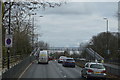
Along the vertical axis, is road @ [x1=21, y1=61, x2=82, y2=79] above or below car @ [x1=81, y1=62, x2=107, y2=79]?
below

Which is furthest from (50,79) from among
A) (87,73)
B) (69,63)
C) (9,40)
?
(69,63)

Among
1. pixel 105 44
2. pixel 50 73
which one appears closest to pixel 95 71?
pixel 50 73

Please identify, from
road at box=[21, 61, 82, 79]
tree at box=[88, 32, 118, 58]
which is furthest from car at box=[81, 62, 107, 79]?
tree at box=[88, 32, 118, 58]

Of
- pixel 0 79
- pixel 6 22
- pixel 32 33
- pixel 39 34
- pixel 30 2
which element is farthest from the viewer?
pixel 39 34

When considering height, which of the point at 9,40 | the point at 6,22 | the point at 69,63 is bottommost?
the point at 69,63

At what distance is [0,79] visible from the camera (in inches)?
612

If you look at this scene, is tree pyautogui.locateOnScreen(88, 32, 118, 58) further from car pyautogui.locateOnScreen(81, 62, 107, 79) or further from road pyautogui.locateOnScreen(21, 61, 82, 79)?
car pyautogui.locateOnScreen(81, 62, 107, 79)

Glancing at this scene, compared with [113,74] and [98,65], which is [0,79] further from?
[113,74]

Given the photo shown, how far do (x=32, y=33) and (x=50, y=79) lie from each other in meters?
35.6

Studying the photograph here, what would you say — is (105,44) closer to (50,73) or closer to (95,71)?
(50,73)

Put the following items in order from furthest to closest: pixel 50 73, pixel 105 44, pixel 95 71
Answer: pixel 105 44, pixel 50 73, pixel 95 71

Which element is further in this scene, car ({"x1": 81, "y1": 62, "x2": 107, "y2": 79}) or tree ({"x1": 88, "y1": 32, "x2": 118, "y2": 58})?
tree ({"x1": 88, "y1": 32, "x2": 118, "y2": 58})

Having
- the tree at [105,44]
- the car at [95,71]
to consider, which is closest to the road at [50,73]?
the car at [95,71]

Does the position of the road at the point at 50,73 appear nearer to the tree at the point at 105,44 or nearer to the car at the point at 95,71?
the car at the point at 95,71
